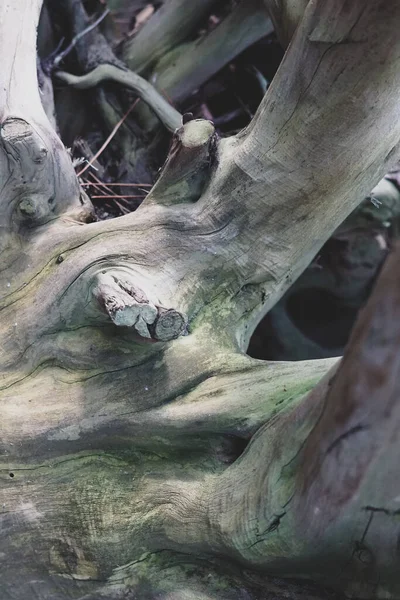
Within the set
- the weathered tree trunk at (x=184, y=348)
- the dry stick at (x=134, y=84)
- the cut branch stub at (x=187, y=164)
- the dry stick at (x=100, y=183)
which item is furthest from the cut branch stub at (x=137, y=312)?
the dry stick at (x=134, y=84)

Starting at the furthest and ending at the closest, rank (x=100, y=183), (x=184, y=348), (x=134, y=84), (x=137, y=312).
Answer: (x=134, y=84), (x=100, y=183), (x=184, y=348), (x=137, y=312)

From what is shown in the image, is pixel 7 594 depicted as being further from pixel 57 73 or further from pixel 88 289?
pixel 57 73

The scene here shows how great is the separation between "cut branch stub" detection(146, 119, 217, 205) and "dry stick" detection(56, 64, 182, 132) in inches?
27.9

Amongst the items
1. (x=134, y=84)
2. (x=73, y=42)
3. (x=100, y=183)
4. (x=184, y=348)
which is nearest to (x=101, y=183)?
(x=100, y=183)

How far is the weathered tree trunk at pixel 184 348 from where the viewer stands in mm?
1031

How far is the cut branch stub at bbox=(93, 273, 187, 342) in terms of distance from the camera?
110 cm

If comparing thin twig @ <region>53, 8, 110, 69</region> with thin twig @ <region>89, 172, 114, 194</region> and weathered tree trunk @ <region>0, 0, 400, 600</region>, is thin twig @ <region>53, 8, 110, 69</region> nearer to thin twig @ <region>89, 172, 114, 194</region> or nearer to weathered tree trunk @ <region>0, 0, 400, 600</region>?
thin twig @ <region>89, 172, 114, 194</region>

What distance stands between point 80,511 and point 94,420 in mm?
173

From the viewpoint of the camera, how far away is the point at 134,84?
6.52 feet

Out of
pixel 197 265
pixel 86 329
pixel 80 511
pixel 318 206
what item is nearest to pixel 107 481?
pixel 80 511

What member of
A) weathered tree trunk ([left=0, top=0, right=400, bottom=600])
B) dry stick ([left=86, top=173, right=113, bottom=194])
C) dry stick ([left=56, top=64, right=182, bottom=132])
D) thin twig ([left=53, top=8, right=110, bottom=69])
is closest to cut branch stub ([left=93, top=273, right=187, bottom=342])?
weathered tree trunk ([left=0, top=0, right=400, bottom=600])

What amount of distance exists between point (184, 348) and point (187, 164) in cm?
38

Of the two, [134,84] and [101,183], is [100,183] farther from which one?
[134,84]

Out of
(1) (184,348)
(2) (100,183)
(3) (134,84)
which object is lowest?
(1) (184,348)
